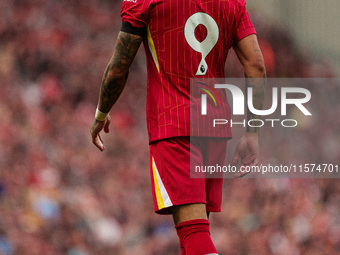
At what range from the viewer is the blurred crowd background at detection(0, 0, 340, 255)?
5824 mm

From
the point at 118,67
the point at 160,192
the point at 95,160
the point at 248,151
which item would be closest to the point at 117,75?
the point at 118,67

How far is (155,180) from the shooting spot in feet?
8.32

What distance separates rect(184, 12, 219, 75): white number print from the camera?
8.16ft

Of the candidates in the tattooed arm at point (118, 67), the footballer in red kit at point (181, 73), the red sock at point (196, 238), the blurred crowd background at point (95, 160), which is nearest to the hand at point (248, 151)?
the footballer in red kit at point (181, 73)

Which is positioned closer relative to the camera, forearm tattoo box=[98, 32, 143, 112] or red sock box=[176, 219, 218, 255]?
red sock box=[176, 219, 218, 255]

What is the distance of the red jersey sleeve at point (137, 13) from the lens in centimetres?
245

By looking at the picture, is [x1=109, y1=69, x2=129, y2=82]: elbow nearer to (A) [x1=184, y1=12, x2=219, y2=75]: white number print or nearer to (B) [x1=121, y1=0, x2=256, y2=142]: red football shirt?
(B) [x1=121, y1=0, x2=256, y2=142]: red football shirt

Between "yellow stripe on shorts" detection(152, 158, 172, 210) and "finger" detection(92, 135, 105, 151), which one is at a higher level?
"finger" detection(92, 135, 105, 151)

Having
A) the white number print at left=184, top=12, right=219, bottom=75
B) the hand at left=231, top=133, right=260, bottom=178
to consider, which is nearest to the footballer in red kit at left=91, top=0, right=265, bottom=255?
the white number print at left=184, top=12, right=219, bottom=75

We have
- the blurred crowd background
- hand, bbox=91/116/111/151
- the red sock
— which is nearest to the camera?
the red sock

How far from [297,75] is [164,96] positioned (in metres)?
6.12

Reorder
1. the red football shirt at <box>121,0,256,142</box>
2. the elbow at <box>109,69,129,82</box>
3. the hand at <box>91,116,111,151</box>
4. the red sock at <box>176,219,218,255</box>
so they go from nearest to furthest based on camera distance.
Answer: the red sock at <box>176,219,218,255</box>, the red football shirt at <box>121,0,256,142</box>, the elbow at <box>109,69,129,82</box>, the hand at <box>91,116,111,151</box>

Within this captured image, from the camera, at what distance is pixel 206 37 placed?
2520 mm

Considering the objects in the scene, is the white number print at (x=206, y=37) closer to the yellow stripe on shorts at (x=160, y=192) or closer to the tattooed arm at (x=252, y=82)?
the tattooed arm at (x=252, y=82)
